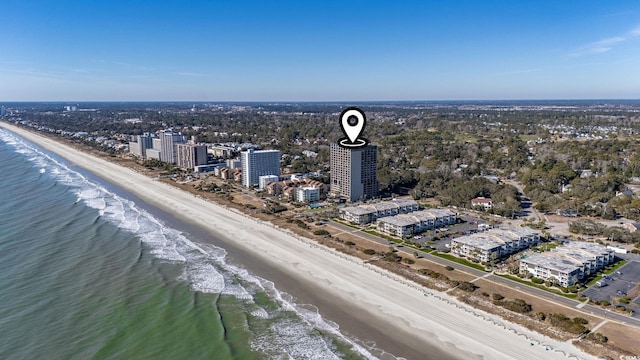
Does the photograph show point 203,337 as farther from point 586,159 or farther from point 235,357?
point 586,159

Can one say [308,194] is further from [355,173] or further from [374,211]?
[374,211]

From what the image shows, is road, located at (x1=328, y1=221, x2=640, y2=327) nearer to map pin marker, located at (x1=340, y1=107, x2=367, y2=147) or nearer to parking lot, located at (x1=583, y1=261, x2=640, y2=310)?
parking lot, located at (x1=583, y1=261, x2=640, y2=310)

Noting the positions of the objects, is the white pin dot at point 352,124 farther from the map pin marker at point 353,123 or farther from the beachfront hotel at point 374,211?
the beachfront hotel at point 374,211

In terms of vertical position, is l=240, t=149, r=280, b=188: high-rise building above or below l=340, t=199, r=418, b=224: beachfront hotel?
above

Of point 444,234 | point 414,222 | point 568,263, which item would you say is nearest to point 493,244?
point 568,263

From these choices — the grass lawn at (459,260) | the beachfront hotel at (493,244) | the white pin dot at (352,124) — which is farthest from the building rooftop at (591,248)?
the white pin dot at (352,124)

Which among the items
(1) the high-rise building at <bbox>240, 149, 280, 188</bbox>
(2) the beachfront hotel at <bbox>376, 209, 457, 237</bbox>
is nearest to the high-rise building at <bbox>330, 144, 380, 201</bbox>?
(2) the beachfront hotel at <bbox>376, 209, 457, 237</bbox>

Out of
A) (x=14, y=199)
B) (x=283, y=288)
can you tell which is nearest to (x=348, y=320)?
(x=283, y=288)
